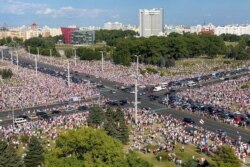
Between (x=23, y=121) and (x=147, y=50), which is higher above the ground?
(x=147, y=50)

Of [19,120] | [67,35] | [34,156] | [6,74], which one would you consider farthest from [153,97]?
[67,35]

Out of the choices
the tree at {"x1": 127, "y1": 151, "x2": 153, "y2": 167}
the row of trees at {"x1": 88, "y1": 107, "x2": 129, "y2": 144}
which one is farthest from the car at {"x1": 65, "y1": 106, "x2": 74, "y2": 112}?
the tree at {"x1": 127, "y1": 151, "x2": 153, "y2": 167}

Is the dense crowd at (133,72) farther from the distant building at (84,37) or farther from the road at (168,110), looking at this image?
the distant building at (84,37)

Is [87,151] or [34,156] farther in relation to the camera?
[34,156]

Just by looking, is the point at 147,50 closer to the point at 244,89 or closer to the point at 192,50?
the point at 192,50

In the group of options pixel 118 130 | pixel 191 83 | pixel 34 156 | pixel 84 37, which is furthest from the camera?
pixel 84 37

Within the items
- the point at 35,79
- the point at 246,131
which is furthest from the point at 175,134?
the point at 35,79

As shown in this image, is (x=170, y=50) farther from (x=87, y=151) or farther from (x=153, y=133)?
(x=87, y=151)
